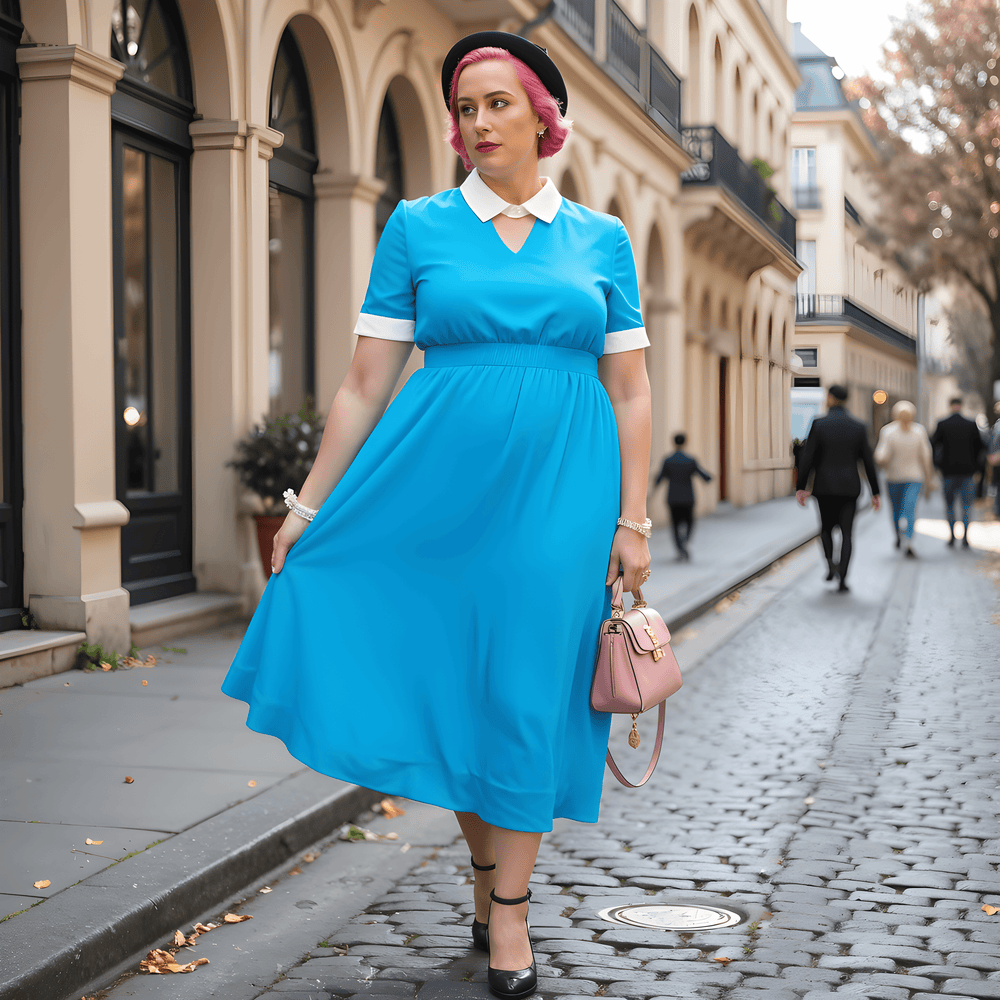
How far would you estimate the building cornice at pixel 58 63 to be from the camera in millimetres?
7137

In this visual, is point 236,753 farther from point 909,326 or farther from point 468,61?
point 909,326

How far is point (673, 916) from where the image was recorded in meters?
3.75

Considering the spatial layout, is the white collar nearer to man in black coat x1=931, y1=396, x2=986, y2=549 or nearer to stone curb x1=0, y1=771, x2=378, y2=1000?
Answer: stone curb x1=0, y1=771, x2=378, y2=1000

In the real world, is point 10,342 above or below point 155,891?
above

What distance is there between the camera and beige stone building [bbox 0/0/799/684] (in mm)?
7234

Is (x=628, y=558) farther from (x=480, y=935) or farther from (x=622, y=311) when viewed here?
(x=480, y=935)

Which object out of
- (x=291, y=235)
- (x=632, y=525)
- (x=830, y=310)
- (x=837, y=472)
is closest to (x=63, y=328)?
(x=291, y=235)

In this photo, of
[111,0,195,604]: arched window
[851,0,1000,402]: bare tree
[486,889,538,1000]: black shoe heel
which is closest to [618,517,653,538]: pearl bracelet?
[486,889,538,1000]: black shoe heel

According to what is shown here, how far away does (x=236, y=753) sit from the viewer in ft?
17.3

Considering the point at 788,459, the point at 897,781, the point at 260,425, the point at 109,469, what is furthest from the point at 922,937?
the point at 788,459

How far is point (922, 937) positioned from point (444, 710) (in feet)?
5.02

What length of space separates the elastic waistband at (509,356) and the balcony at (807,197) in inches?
1734

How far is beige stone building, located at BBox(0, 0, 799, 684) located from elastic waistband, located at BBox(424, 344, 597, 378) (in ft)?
14.2

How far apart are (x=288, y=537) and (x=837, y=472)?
10380 mm
